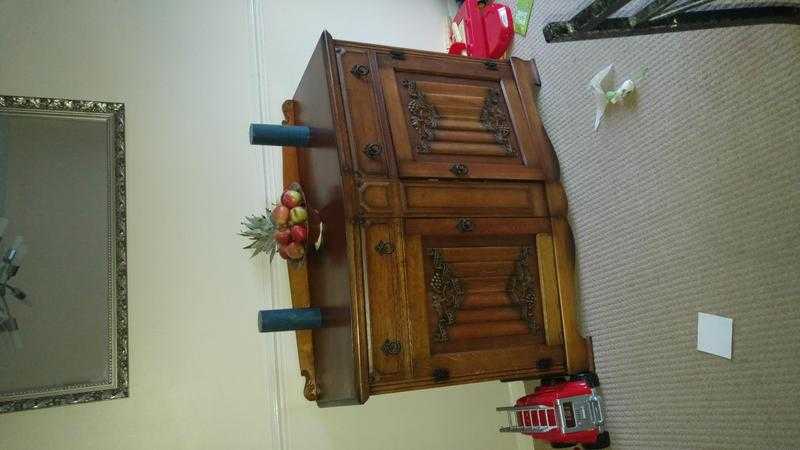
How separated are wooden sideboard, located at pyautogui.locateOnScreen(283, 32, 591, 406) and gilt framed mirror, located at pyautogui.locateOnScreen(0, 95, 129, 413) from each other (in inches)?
23.0

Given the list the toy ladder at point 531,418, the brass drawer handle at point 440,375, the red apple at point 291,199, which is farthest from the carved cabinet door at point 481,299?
the red apple at point 291,199

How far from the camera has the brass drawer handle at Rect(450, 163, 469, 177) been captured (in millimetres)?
1550

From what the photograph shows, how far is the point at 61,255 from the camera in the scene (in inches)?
65.1

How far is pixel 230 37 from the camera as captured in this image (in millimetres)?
2070

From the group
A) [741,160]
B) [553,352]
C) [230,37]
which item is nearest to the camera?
[741,160]

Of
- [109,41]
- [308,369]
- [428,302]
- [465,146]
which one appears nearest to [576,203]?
[465,146]

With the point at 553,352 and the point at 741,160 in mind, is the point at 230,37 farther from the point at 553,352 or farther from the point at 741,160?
the point at 741,160

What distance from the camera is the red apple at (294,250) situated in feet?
5.38

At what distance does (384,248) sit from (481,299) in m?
0.32

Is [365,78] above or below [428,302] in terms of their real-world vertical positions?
above

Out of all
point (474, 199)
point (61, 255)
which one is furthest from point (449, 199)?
point (61, 255)

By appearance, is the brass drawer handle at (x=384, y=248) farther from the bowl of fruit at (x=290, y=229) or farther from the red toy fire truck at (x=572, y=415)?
the red toy fire truck at (x=572, y=415)

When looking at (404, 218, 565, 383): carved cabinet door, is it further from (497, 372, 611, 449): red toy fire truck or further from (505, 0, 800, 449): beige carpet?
(505, 0, 800, 449): beige carpet

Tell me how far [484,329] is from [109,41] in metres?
1.62
